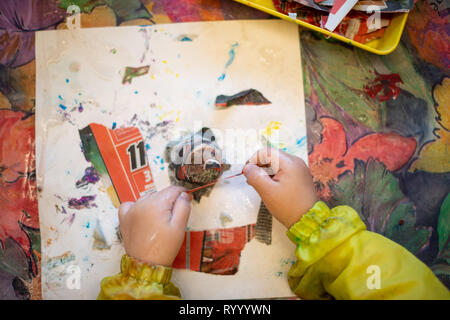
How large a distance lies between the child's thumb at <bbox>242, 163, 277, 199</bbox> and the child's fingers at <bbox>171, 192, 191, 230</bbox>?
141 millimetres

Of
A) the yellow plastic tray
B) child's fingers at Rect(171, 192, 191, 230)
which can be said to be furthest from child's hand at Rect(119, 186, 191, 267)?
the yellow plastic tray

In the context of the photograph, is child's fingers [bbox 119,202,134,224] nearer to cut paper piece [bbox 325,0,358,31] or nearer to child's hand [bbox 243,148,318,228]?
child's hand [bbox 243,148,318,228]

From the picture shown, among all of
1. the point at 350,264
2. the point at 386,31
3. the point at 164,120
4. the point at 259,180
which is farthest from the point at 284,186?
the point at 386,31

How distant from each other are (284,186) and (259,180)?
0.05 meters

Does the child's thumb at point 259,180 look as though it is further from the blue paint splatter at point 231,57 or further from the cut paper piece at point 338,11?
the cut paper piece at point 338,11

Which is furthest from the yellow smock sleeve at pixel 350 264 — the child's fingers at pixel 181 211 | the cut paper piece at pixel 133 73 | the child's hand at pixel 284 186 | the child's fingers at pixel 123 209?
the cut paper piece at pixel 133 73

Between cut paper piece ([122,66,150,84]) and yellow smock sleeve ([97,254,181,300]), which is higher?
cut paper piece ([122,66,150,84])

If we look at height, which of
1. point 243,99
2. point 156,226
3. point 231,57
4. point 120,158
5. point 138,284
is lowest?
point 138,284

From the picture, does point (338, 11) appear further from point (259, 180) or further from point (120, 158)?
point (120, 158)

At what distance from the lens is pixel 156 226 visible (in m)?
0.64

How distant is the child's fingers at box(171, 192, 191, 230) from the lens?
2.17ft

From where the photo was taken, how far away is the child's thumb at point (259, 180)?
67 centimetres

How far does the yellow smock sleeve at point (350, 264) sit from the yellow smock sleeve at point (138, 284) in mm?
264
